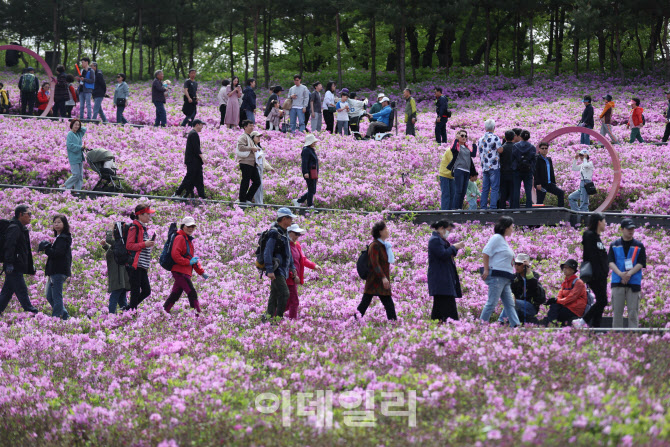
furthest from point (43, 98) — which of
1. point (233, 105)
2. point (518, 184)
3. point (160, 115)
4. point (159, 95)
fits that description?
point (518, 184)

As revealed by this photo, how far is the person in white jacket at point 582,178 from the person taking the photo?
727 inches

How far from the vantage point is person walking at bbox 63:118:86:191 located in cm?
1922

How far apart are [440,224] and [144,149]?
1577 cm

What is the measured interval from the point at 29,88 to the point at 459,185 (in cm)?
1977

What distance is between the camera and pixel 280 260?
11453 mm

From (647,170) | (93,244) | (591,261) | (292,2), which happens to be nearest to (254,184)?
(93,244)

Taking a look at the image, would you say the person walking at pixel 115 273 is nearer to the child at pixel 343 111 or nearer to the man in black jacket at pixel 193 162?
the man in black jacket at pixel 193 162

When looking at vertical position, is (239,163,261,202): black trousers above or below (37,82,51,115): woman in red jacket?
below

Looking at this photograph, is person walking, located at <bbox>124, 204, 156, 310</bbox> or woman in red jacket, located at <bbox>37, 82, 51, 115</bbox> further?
woman in red jacket, located at <bbox>37, 82, 51, 115</bbox>

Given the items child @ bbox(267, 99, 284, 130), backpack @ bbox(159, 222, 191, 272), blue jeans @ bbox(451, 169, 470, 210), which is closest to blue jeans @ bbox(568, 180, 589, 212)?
blue jeans @ bbox(451, 169, 470, 210)

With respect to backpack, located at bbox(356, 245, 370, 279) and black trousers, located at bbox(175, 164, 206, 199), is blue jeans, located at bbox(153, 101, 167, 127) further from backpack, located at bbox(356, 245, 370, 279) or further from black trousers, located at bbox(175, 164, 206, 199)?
backpack, located at bbox(356, 245, 370, 279)

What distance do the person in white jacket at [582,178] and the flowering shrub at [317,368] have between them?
355 centimetres

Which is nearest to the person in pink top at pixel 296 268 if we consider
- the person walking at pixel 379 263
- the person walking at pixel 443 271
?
the person walking at pixel 379 263

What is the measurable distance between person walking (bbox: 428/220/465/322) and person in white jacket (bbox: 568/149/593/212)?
8.59m
